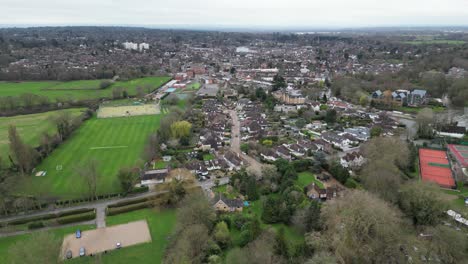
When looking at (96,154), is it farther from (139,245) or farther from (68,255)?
(139,245)

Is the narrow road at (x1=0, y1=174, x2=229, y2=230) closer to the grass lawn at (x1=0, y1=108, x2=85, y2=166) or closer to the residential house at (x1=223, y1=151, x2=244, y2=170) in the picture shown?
the residential house at (x1=223, y1=151, x2=244, y2=170)

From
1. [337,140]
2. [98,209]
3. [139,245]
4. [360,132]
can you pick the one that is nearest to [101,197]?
[98,209]

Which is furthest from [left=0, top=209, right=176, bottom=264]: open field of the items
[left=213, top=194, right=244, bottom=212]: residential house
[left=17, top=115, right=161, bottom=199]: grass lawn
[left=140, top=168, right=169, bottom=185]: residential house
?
[left=17, top=115, right=161, bottom=199]: grass lawn

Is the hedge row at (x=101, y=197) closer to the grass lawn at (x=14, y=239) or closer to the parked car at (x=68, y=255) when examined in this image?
the grass lawn at (x=14, y=239)

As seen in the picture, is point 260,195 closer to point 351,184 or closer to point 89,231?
point 351,184

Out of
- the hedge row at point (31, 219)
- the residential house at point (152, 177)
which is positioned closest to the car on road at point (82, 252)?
the hedge row at point (31, 219)

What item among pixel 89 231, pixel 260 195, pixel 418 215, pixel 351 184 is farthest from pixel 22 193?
pixel 418 215
